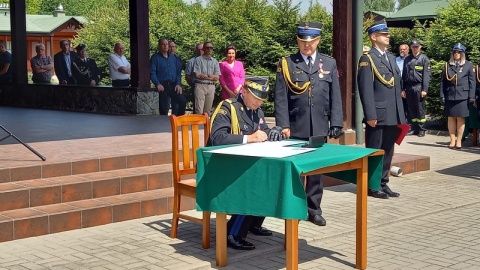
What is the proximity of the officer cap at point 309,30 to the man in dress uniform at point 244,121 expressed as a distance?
48.1 inches

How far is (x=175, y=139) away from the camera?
7281 mm

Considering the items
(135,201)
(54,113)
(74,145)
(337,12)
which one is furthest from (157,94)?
(135,201)

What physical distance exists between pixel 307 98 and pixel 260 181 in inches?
90.3

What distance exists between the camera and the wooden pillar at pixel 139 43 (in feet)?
49.0

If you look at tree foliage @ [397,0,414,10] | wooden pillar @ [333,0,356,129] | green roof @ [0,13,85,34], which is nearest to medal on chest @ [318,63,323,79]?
wooden pillar @ [333,0,356,129]

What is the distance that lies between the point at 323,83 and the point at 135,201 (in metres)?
2.19

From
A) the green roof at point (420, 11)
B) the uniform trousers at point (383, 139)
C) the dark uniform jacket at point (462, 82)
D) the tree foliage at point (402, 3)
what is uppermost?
the tree foliage at point (402, 3)

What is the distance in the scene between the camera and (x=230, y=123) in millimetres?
6672

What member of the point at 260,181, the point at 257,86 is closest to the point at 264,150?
the point at 260,181

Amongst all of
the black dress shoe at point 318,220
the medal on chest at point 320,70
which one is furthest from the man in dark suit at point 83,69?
the black dress shoe at point 318,220

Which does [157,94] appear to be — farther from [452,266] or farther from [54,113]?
[452,266]

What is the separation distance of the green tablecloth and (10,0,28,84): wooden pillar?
40.8 feet

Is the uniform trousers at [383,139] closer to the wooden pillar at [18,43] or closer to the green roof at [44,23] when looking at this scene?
the wooden pillar at [18,43]

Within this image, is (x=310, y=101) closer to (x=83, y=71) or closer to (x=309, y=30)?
(x=309, y=30)
